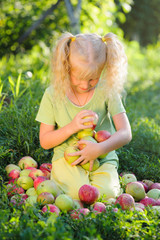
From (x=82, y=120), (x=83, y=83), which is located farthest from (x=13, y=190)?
(x=83, y=83)

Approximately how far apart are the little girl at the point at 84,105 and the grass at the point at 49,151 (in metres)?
0.46

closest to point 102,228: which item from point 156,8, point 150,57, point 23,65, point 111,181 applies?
point 111,181

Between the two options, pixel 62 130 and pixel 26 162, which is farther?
pixel 26 162

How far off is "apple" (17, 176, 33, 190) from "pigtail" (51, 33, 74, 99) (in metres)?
0.72

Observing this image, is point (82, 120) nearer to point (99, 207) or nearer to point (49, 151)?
point (99, 207)

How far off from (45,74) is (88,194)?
2946 millimetres

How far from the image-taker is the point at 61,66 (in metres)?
2.81

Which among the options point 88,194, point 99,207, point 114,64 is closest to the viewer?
point 99,207

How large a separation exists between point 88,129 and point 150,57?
22.5 feet

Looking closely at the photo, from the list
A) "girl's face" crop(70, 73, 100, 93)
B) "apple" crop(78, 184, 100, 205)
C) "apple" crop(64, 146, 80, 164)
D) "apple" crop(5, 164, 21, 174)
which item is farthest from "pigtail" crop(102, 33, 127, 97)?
"apple" crop(5, 164, 21, 174)

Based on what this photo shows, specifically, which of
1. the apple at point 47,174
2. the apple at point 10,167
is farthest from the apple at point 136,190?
the apple at point 10,167

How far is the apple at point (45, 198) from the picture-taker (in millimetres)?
2488

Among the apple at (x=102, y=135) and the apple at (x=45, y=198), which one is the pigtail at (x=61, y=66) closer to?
the apple at (x=102, y=135)

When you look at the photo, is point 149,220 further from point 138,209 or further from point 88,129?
point 88,129
